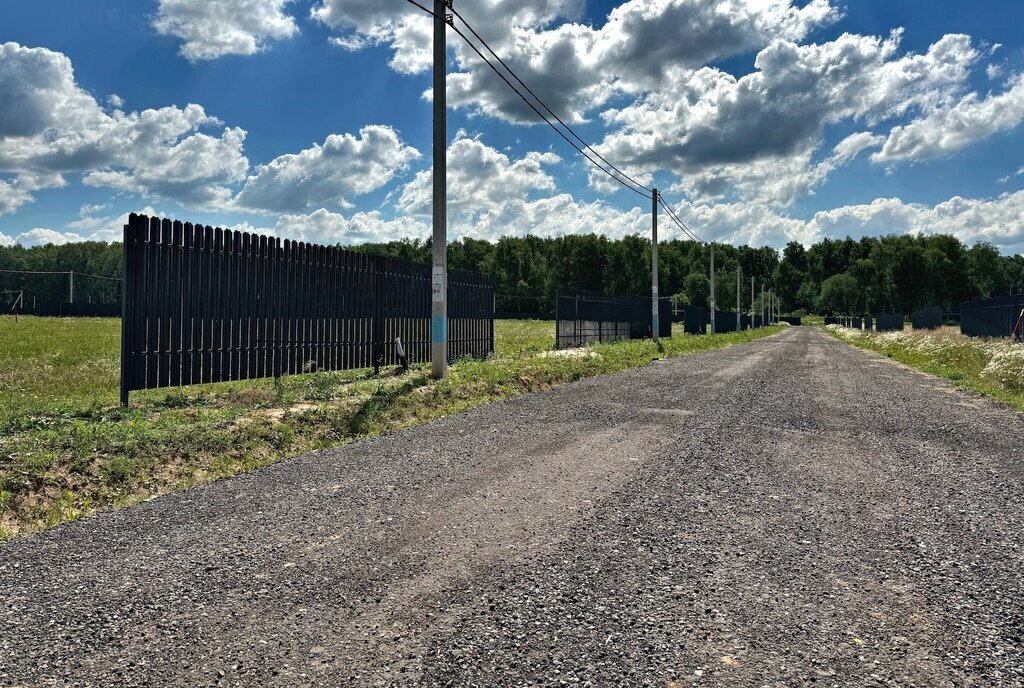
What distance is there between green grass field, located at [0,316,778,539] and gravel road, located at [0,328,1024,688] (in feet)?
2.18

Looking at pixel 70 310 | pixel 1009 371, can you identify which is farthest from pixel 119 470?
pixel 70 310

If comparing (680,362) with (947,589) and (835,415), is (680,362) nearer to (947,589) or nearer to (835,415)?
(835,415)

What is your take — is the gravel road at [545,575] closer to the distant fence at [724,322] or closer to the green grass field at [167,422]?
the green grass field at [167,422]

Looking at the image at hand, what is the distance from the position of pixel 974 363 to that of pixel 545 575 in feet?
59.9

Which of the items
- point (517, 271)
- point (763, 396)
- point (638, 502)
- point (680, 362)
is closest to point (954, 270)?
point (517, 271)

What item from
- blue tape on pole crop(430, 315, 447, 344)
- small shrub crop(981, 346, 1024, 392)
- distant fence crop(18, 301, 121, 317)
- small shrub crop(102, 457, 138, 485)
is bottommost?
small shrub crop(102, 457, 138, 485)

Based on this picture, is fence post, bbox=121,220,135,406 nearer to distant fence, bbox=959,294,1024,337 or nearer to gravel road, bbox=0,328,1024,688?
gravel road, bbox=0,328,1024,688

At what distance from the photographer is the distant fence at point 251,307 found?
27.1ft

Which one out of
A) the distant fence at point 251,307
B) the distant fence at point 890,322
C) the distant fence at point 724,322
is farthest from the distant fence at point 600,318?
the distant fence at point 890,322

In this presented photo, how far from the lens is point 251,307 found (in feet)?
32.2

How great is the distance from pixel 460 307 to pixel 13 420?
10643 mm

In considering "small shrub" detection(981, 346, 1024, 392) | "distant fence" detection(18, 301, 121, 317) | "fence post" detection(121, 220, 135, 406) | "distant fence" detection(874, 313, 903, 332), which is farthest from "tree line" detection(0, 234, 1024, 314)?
"fence post" detection(121, 220, 135, 406)

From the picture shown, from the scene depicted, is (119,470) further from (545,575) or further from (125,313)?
(545,575)

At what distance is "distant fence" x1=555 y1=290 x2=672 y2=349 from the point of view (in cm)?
2273
